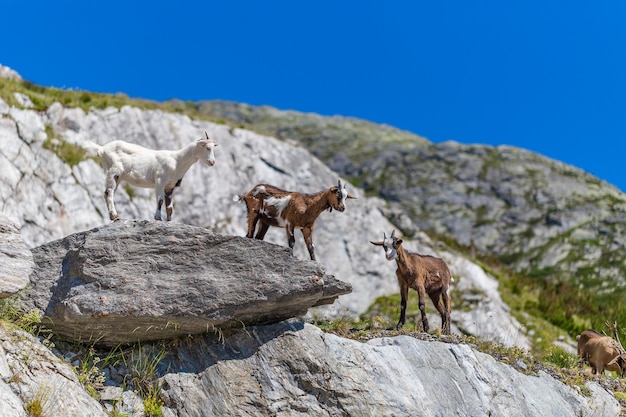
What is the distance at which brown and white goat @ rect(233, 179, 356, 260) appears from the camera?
1117 cm

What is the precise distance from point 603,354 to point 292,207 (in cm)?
830

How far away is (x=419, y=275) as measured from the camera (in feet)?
40.5

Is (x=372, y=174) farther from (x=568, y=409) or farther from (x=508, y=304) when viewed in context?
(x=568, y=409)

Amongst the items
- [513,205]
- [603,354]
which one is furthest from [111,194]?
[513,205]

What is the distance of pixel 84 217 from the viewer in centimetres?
2117

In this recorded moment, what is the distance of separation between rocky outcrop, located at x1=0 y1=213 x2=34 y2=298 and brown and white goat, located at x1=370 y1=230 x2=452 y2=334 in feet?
19.8

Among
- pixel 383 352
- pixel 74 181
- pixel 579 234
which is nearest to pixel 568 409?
pixel 383 352

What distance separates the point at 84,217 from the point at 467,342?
14.5 metres

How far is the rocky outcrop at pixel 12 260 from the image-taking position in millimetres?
9875

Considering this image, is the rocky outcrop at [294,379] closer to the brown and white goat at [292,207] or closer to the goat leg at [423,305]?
the goat leg at [423,305]

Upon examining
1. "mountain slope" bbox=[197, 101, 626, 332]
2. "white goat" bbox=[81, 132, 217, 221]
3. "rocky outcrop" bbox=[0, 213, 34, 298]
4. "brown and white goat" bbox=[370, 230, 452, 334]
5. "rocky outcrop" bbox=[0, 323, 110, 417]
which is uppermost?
"mountain slope" bbox=[197, 101, 626, 332]

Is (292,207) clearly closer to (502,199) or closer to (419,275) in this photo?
(419,275)

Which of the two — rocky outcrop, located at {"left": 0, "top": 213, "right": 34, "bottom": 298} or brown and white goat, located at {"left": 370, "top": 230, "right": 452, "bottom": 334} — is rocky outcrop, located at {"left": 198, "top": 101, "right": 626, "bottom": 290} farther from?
rocky outcrop, located at {"left": 0, "top": 213, "right": 34, "bottom": 298}

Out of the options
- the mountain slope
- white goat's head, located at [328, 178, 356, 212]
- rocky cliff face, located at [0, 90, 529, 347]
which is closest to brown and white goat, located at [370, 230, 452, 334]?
white goat's head, located at [328, 178, 356, 212]
